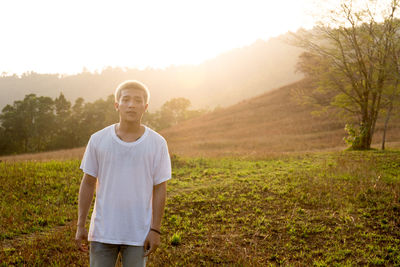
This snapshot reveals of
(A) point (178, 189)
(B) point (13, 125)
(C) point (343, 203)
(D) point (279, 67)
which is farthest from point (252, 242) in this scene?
(D) point (279, 67)

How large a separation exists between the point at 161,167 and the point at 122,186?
0.39m

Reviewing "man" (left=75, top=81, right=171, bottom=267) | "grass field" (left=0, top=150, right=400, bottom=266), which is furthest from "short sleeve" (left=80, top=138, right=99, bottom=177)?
"grass field" (left=0, top=150, right=400, bottom=266)

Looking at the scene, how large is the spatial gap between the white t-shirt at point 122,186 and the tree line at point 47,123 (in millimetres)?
58890

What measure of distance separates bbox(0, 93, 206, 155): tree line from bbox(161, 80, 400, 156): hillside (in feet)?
67.4

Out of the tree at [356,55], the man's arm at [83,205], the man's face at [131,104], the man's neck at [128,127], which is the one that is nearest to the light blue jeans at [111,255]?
the man's arm at [83,205]

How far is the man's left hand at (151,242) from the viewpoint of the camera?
2.72 m

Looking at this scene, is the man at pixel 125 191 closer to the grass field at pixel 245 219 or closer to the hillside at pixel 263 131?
the grass field at pixel 245 219

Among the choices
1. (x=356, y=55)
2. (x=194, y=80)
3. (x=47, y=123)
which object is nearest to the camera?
(x=356, y=55)

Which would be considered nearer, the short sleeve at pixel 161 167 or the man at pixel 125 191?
the man at pixel 125 191

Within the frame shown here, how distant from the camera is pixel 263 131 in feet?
134

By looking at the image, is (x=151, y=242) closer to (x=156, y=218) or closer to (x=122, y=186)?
(x=156, y=218)

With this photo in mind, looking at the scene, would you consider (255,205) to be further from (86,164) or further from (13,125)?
(13,125)

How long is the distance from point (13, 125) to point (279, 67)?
13674 cm

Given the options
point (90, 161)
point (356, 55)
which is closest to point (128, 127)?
point (90, 161)
